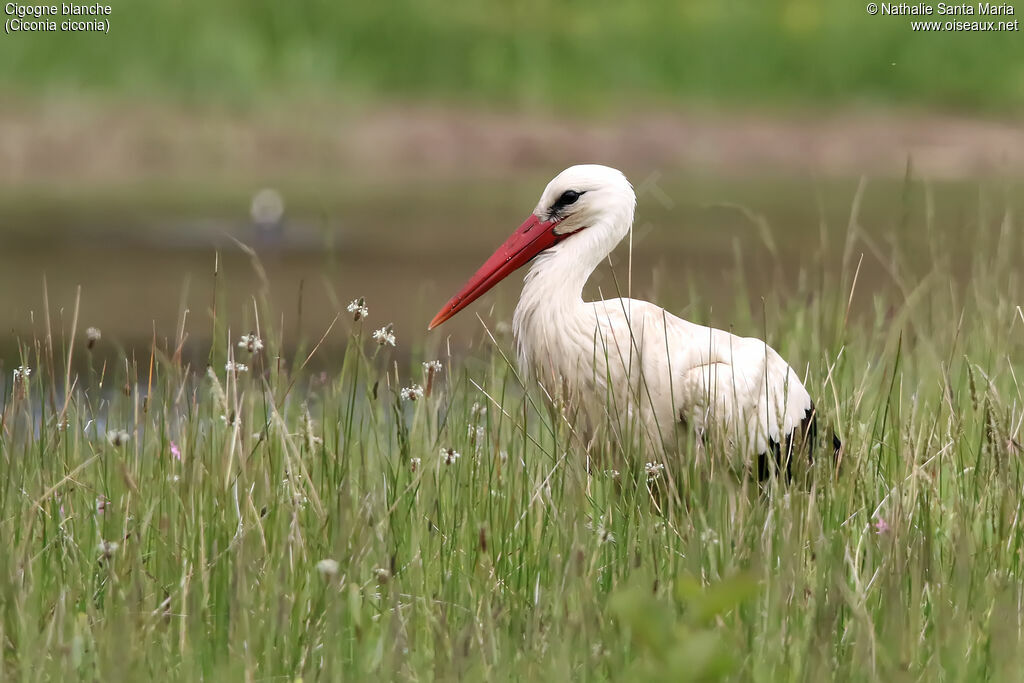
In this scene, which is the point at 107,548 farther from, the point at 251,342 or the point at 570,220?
the point at 570,220

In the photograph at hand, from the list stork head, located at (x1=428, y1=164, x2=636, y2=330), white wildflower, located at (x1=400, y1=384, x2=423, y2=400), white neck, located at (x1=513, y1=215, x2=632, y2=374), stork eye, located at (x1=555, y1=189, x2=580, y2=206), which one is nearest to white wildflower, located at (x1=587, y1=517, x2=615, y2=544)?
white wildflower, located at (x1=400, y1=384, x2=423, y2=400)

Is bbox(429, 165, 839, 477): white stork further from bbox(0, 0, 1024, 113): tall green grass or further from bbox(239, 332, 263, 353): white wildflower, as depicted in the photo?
bbox(0, 0, 1024, 113): tall green grass

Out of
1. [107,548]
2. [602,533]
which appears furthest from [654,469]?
[107,548]

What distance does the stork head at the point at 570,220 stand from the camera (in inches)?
147

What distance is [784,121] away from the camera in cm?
1568

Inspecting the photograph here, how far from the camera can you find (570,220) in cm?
378

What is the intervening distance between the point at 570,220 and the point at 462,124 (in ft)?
37.1

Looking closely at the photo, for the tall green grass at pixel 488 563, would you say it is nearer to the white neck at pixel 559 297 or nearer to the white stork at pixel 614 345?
the white stork at pixel 614 345

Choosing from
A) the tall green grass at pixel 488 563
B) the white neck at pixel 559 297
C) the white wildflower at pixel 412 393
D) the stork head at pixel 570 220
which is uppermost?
the stork head at pixel 570 220

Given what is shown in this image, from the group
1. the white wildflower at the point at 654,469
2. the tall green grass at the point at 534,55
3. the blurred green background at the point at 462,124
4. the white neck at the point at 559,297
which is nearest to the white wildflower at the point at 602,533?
the white wildflower at the point at 654,469

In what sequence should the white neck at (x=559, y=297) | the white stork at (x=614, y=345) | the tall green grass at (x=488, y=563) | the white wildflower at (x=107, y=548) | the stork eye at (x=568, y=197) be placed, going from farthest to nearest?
the stork eye at (x=568, y=197), the white neck at (x=559, y=297), the white stork at (x=614, y=345), the white wildflower at (x=107, y=548), the tall green grass at (x=488, y=563)

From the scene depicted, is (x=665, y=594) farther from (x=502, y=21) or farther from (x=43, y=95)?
(x=502, y=21)

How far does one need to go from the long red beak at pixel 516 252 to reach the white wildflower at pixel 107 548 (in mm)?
1316

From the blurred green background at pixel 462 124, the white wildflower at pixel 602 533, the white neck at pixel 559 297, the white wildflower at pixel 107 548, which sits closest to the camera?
the white wildflower at pixel 107 548
